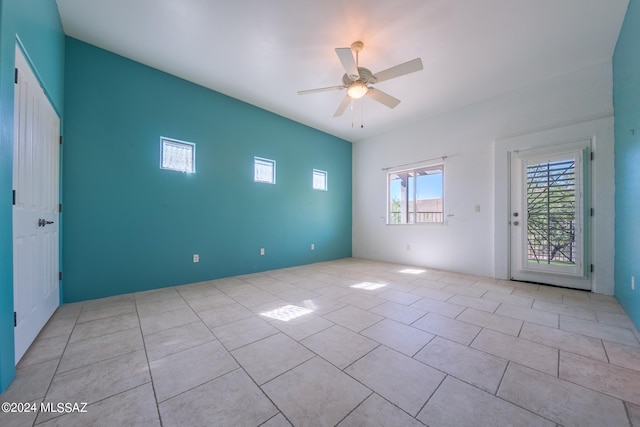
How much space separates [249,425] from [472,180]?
475cm

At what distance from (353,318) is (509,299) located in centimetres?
213

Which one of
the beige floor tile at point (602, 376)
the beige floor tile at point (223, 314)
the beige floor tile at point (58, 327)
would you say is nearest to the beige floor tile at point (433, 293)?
the beige floor tile at point (602, 376)

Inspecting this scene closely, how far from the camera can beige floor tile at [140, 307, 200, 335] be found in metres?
2.17

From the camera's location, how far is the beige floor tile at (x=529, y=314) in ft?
7.55

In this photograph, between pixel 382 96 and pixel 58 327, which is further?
pixel 382 96

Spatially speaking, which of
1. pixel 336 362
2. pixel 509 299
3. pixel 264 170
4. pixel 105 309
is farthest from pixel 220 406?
pixel 264 170

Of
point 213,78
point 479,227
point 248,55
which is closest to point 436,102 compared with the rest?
point 479,227

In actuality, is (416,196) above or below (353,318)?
above

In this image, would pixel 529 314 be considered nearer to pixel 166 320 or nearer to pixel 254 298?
pixel 254 298

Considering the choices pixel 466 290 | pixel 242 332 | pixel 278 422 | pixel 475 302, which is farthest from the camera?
pixel 466 290

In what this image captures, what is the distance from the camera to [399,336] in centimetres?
202

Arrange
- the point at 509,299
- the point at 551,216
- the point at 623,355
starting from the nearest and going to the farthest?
the point at 623,355 < the point at 509,299 < the point at 551,216

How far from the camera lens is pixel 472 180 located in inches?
Answer: 168

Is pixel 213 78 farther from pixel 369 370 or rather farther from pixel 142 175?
pixel 369 370
